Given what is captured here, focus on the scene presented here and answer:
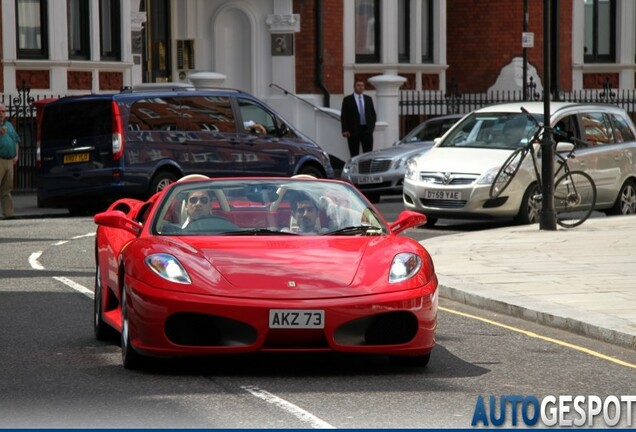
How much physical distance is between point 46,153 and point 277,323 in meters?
15.8

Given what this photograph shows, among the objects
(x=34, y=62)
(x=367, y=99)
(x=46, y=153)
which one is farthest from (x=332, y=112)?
(x=46, y=153)

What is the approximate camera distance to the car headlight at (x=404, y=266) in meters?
9.45

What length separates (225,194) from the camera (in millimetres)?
10469

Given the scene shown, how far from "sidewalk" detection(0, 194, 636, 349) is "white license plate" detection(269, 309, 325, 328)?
2.77 metres

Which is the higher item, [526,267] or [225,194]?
[225,194]

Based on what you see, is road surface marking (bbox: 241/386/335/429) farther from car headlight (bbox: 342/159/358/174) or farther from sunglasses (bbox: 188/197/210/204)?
car headlight (bbox: 342/159/358/174)

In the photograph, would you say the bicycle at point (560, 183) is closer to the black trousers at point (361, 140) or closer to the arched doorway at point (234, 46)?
the black trousers at point (361, 140)

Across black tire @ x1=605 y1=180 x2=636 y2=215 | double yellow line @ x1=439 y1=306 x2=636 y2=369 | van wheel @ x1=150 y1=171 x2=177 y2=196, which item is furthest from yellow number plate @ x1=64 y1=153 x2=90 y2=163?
double yellow line @ x1=439 y1=306 x2=636 y2=369

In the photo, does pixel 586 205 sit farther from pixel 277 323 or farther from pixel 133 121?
pixel 277 323

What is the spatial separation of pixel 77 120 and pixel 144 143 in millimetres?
1210

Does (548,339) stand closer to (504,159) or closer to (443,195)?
(443,195)

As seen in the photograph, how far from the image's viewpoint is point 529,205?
2102 cm

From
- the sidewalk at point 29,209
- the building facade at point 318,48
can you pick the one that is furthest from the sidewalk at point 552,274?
the building facade at point 318,48

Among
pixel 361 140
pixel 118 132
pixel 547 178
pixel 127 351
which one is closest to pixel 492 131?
pixel 547 178
